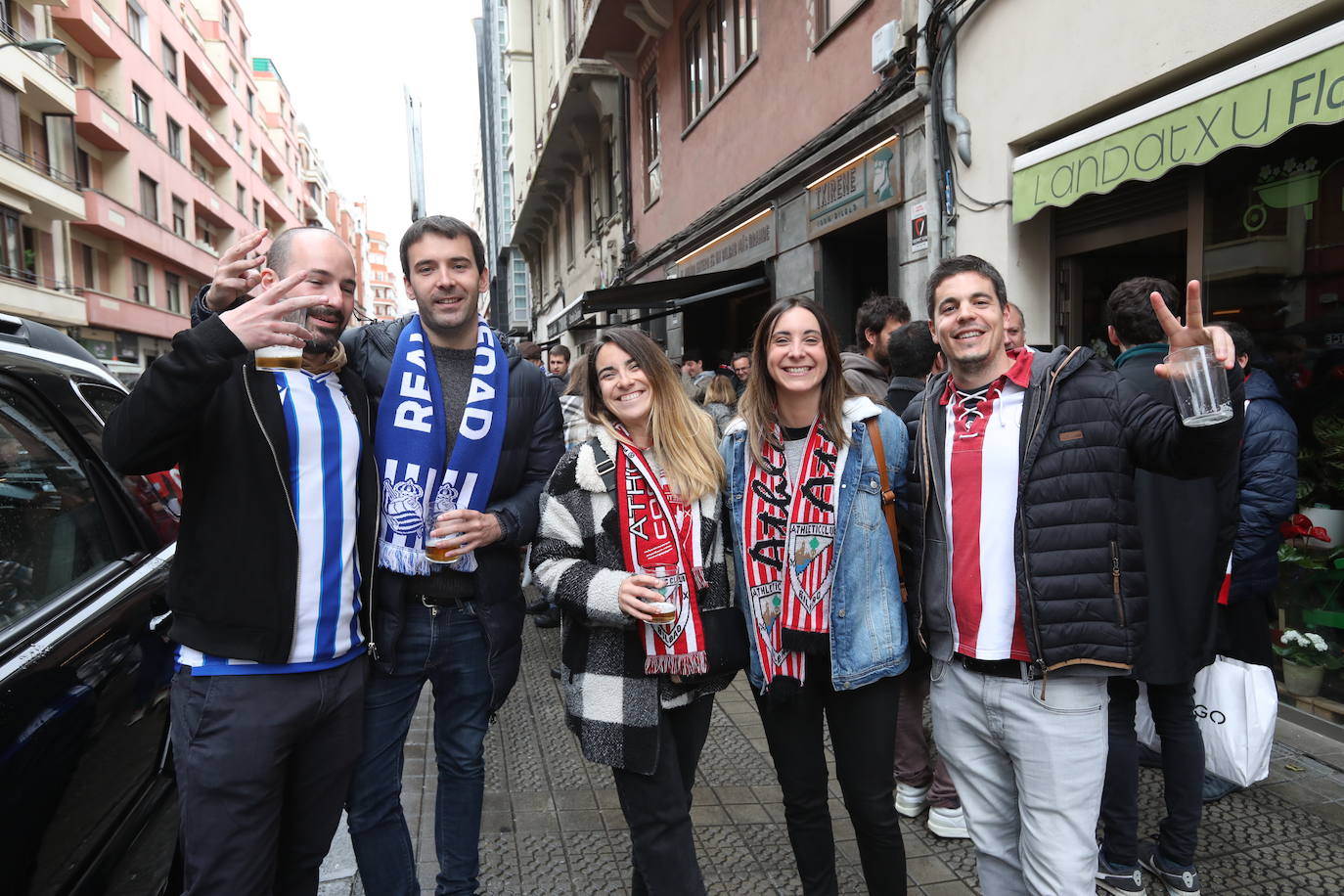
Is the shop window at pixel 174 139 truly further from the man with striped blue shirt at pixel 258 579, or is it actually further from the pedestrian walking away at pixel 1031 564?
the pedestrian walking away at pixel 1031 564

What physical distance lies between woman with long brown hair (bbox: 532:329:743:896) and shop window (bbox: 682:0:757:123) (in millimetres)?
9383

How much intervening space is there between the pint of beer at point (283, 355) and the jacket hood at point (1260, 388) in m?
3.29

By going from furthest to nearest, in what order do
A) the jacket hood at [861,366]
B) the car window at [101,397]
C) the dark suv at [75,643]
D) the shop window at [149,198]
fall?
the shop window at [149,198] → the jacket hood at [861,366] → the car window at [101,397] → the dark suv at [75,643]

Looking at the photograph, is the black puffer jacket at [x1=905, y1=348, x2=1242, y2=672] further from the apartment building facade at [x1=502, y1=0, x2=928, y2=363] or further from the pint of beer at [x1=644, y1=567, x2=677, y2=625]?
the apartment building facade at [x1=502, y1=0, x2=928, y2=363]

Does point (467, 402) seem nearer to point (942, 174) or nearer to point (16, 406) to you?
point (16, 406)

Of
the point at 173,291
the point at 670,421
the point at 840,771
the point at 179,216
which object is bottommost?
the point at 840,771

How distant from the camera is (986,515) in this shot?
2.26 m

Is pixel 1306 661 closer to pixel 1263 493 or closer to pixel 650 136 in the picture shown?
pixel 1263 493

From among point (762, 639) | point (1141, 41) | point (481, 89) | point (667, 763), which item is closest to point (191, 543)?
point (667, 763)

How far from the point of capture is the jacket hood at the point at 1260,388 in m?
3.29

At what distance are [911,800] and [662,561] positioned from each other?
185 cm

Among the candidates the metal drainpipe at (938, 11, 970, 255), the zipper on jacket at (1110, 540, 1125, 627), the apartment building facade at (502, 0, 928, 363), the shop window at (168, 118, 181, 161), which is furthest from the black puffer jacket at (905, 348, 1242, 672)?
the shop window at (168, 118, 181, 161)

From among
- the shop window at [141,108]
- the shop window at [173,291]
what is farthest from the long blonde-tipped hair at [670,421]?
the shop window at [173,291]

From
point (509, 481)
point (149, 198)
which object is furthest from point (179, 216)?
point (509, 481)
